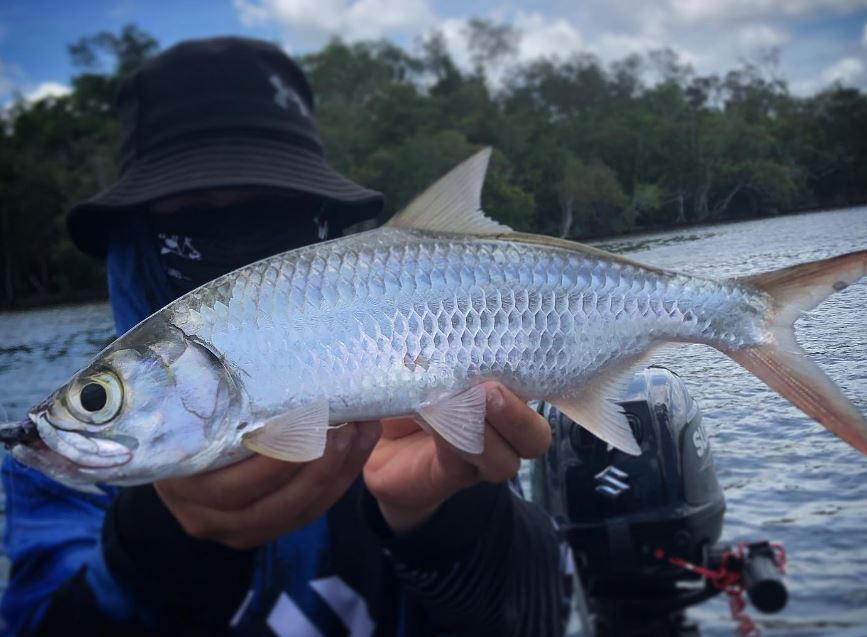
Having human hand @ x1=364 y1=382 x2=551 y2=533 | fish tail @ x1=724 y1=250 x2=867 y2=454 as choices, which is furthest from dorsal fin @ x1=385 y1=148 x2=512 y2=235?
fish tail @ x1=724 y1=250 x2=867 y2=454

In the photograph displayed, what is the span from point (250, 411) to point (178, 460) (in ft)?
0.70

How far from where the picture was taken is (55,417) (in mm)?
1686

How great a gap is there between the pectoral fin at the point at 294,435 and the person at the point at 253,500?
0.32ft

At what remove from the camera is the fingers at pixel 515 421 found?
6.27ft

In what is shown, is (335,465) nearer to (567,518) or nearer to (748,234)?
(567,518)

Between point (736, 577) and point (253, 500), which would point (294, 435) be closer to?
point (253, 500)

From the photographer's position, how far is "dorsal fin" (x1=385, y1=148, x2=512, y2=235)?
2.12 metres

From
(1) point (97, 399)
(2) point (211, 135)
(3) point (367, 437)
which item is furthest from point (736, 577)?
(2) point (211, 135)

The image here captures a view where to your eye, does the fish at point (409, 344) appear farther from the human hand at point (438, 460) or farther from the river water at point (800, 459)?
the river water at point (800, 459)

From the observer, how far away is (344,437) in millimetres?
1891

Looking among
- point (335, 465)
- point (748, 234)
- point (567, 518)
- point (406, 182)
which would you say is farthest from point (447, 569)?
point (406, 182)

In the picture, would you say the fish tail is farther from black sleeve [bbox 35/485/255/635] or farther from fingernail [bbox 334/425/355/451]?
black sleeve [bbox 35/485/255/635]

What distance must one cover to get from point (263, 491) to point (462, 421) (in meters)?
0.58

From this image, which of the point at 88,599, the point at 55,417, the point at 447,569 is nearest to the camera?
the point at 55,417
